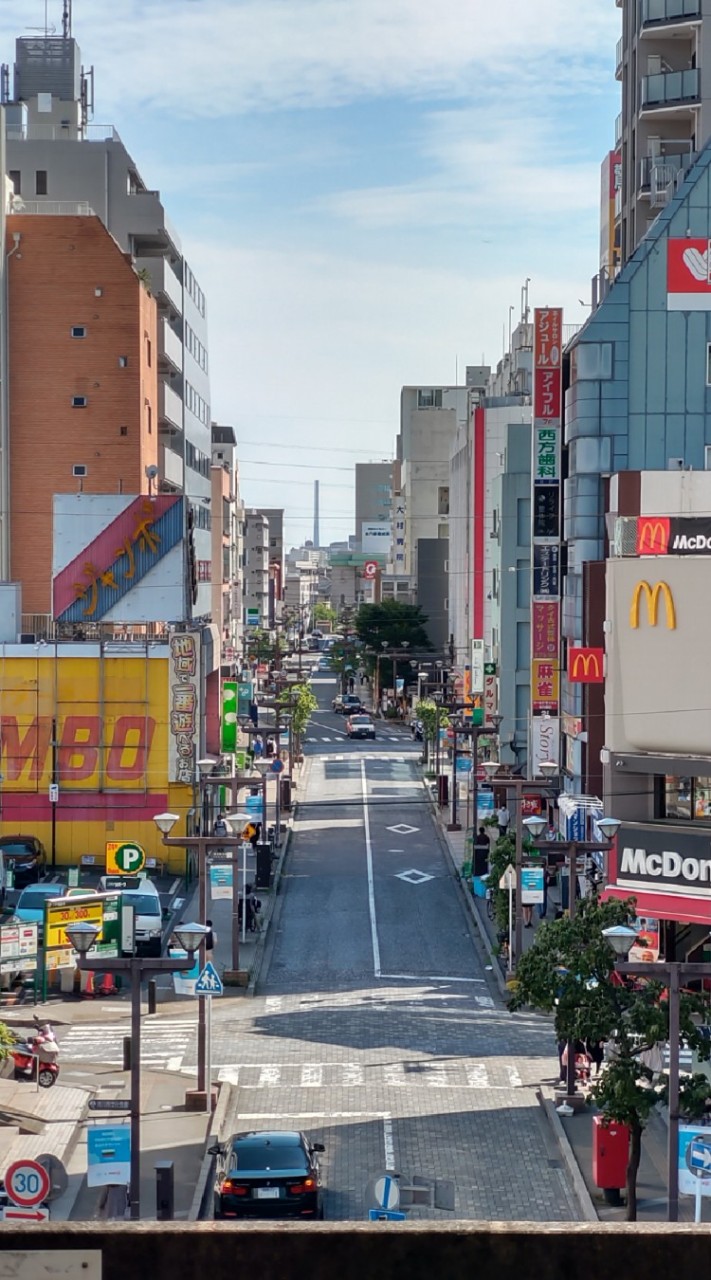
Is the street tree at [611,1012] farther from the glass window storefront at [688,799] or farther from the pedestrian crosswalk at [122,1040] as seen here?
Result: the pedestrian crosswalk at [122,1040]

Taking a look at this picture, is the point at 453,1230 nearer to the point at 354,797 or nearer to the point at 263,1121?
the point at 263,1121

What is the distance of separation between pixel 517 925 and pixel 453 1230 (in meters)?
35.0

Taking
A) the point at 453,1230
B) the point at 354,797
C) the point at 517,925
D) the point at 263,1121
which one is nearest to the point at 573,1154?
the point at 263,1121

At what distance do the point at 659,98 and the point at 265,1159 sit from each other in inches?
1770

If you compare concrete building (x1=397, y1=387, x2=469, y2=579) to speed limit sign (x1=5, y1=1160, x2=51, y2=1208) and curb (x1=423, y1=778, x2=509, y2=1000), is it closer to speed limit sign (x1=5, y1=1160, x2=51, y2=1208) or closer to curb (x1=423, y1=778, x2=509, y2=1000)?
curb (x1=423, y1=778, x2=509, y2=1000)

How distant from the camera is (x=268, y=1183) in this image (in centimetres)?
2139

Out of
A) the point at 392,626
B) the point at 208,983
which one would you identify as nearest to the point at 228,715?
the point at 208,983

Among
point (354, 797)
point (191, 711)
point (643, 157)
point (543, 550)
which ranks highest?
point (643, 157)

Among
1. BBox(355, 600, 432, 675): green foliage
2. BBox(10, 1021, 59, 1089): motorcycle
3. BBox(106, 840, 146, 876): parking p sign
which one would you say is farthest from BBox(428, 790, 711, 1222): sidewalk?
BBox(355, 600, 432, 675): green foliage

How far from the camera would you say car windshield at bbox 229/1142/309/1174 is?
71.1 ft

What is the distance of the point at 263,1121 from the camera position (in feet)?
90.0

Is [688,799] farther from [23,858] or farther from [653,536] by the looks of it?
[23,858]

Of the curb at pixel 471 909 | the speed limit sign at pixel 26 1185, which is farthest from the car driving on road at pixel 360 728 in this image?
the speed limit sign at pixel 26 1185

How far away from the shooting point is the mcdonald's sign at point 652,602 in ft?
111
